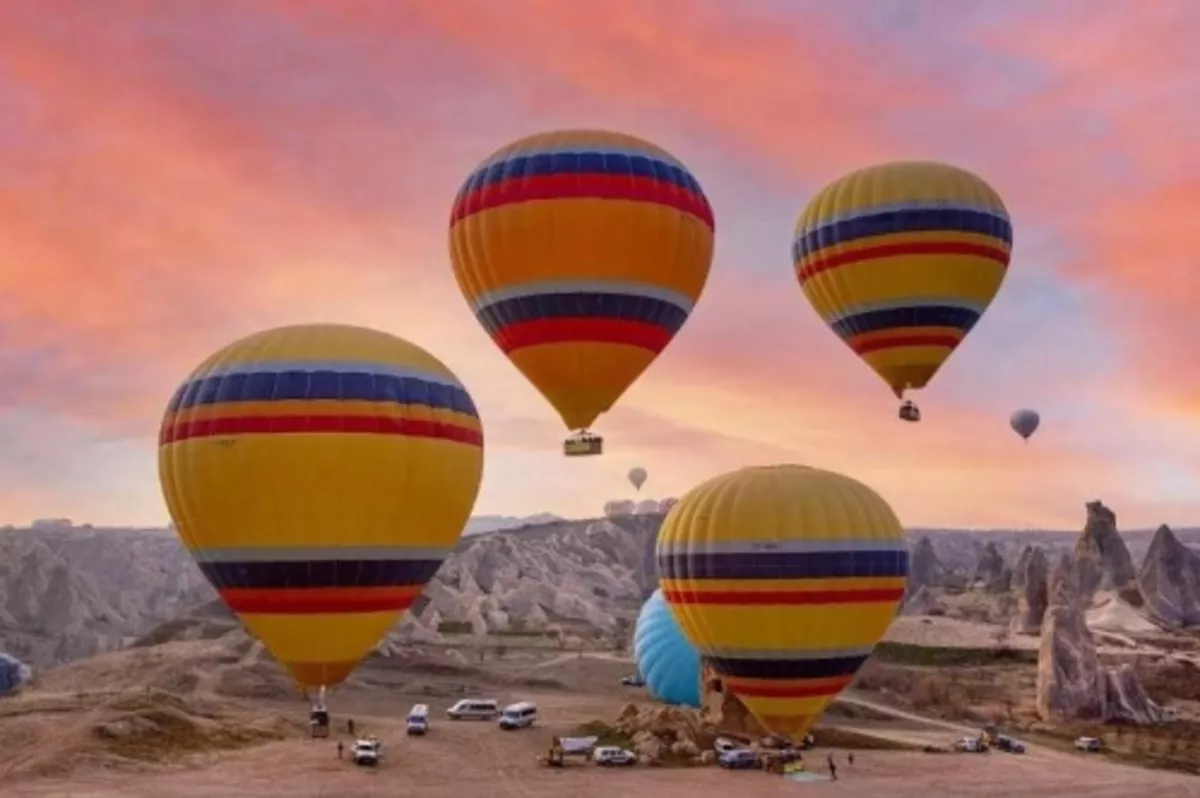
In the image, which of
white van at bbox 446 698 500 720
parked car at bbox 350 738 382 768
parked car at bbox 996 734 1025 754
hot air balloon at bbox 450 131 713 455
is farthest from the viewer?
white van at bbox 446 698 500 720

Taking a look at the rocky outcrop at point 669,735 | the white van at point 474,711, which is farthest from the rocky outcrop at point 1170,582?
the white van at point 474,711

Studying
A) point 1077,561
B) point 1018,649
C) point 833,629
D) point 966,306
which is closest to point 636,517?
point 1077,561

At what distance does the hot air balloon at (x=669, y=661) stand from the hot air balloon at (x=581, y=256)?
19700 millimetres

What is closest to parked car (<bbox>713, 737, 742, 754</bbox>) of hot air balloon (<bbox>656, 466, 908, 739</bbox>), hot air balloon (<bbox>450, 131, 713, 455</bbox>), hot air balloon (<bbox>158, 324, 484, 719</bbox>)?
hot air balloon (<bbox>656, 466, 908, 739</bbox>)

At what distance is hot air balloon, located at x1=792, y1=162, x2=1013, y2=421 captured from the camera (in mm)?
37531

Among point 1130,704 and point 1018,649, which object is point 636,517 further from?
point 1130,704

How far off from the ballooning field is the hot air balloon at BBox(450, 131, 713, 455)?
41.3 feet

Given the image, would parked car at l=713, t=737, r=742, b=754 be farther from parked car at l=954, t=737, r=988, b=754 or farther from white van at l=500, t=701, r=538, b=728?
parked car at l=954, t=737, r=988, b=754

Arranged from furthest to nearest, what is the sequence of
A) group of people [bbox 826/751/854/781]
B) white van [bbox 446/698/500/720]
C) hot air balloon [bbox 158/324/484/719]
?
white van [bbox 446/698/500/720]
group of people [bbox 826/751/854/781]
hot air balloon [bbox 158/324/484/719]

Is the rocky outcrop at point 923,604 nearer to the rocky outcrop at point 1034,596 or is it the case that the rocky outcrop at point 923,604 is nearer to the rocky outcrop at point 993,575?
the rocky outcrop at point 993,575

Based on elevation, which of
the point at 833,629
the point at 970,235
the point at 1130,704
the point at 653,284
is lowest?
the point at 1130,704

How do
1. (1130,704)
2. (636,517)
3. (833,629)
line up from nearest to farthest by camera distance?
1. (833,629)
2. (1130,704)
3. (636,517)

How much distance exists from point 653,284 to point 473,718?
86.9 ft

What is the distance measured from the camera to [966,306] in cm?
3850
